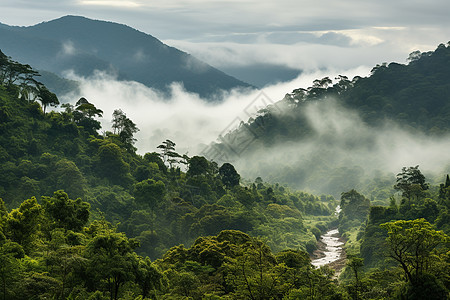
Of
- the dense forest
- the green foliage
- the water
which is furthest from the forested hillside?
the water

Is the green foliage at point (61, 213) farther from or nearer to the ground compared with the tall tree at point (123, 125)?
nearer to the ground

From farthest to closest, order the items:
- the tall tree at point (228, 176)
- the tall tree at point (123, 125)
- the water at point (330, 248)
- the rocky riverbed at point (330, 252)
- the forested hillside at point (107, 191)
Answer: the tall tree at point (228, 176), the tall tree at point (123, 125), the water at point (330, 248), the rocky riverbed at point (330, 252), the forested hillside at point (107, 191)

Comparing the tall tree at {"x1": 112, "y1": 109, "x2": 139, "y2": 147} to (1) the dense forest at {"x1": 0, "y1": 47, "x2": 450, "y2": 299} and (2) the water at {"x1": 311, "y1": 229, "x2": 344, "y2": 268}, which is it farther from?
(2) the water at {"x1": 311, "y1": 229, "x2": 344, "y2": 268}

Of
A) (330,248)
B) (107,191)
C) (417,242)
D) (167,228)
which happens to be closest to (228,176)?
(330,248)

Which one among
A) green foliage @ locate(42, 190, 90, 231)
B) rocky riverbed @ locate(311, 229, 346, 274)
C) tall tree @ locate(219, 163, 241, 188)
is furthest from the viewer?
tall tree @ locate(219, 163, 241, 188)

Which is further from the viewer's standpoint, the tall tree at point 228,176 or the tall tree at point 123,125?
the tall tree at point 228,176

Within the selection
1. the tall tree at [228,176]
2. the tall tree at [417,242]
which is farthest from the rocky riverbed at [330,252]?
the tall tree at [417,242]

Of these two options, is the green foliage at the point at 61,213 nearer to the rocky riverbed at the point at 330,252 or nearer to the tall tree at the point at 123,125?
the rocky riverbed at the point at 330,252

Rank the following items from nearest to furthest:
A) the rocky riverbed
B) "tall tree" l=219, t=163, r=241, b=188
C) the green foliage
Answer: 1. the green foliage
2. the rocky riverbed
3. "tall tree" l=219, t=163, r=241, b=188

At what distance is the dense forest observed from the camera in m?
32.7

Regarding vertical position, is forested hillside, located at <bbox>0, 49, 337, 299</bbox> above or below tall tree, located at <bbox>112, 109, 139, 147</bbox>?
below

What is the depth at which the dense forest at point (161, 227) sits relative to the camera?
32656 millimetres

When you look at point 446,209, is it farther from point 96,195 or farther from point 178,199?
point 96,195

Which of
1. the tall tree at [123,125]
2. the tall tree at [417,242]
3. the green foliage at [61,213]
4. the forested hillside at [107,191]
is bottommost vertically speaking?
the tall tree at [417,242]
